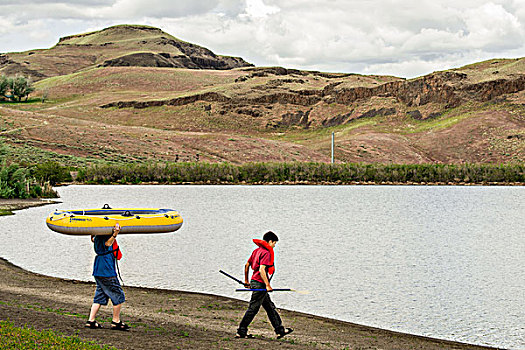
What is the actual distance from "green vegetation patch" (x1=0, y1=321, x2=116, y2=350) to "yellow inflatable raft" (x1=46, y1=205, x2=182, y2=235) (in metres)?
1.78

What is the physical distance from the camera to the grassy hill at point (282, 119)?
7162 centimetres

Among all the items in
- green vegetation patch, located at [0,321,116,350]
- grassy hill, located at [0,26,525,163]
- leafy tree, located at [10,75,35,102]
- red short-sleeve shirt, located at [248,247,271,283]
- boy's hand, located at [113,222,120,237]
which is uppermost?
leafy tree, located at [10,75,35,102]

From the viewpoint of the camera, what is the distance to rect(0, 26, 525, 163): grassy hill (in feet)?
235

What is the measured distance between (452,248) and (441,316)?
9.41 metres

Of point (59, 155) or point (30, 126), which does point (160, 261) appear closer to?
point (59, 155)

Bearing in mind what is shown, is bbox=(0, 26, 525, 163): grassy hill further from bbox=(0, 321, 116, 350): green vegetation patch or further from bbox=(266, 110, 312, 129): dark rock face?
bbox=(0, 321, 116, 350): green vegetation patch

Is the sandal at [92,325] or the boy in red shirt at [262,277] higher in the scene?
the boy in red shirt at [262,277]

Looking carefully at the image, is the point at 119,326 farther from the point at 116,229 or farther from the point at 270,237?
the point at 270,237

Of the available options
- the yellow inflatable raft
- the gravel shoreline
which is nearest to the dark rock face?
the gravel shoreline

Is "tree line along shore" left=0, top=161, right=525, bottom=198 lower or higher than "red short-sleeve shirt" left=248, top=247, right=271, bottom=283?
lower

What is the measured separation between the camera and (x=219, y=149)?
76.8 m

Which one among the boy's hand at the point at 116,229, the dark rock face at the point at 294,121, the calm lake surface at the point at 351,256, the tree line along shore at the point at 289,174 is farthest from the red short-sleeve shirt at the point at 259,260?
the dark rock face at the point at 294,121

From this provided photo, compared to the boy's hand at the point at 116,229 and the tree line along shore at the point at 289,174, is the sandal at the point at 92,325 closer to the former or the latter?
the boy's hand at the point at 116,229

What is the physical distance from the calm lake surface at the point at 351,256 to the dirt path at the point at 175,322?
3.13 feet
